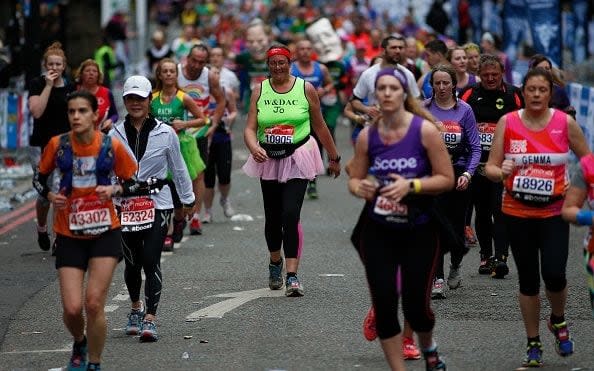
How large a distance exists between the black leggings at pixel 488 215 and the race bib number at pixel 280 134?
5.79ft

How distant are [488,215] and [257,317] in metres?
2.94

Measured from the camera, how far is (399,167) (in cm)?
825

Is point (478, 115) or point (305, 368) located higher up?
point (478, 115)

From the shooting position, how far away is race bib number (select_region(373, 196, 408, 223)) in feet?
26.9

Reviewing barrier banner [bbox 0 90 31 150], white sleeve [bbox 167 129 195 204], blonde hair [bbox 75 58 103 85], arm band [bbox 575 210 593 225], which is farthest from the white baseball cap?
barrier banner [bbox 0 90 31 150]

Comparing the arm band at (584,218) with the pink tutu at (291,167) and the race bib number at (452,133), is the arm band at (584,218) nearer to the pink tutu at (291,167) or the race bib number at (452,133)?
the race bib number at (452,133)

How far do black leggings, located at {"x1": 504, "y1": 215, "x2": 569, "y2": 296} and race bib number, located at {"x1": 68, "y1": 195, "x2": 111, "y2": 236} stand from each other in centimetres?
242

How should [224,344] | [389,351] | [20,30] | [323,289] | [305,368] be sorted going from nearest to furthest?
[389,351] → [305,368] → [224,344] → [323,289] → [20,30]

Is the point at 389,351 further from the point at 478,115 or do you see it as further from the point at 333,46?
the point at 333,46

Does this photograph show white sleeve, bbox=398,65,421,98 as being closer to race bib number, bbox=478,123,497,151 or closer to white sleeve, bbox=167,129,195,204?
race bib number, bbox=478,123,497,151

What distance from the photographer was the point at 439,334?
10.4 metres

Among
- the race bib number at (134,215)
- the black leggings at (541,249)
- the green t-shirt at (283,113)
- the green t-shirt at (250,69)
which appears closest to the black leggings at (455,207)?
the green t-shirt at (283,113)

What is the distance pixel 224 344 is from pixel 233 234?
20.6ft

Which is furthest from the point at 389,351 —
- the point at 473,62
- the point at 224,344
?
the point at 473,62
